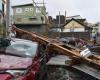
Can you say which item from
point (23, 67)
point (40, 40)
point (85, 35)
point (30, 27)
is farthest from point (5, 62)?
point (30, 27)

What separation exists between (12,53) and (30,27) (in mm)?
57965

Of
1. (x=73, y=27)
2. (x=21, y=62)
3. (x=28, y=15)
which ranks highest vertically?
(x=28, y=15)

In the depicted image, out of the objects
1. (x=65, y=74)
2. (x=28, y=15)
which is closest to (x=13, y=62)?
(x=65, y=74)

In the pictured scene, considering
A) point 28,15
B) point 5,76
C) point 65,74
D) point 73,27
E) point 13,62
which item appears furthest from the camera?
point 28,15

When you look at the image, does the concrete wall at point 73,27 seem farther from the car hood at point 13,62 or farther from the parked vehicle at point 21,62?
the car hood at point 13,62

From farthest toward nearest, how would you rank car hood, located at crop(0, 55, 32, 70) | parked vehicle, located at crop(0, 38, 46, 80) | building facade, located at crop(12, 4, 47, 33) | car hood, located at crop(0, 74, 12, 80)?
1. building facade, located at crop(12, 4, 47, 33)
2. car hood, located at crop(0, 55, 32, 70)
3. parked vehicle, located at crop(0, 38, 46, 80)
4. car hood, located at crop(0, 74, 12, 80)

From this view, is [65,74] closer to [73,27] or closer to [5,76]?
[5,76]

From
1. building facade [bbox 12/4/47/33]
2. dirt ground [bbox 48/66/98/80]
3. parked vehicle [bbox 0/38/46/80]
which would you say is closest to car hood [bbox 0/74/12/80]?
parked vehicle [bbox 0/38/46/80]

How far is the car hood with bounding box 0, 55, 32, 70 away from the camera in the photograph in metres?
7.88

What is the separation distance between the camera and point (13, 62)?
8203 millimetres

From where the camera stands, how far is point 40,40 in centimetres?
1078

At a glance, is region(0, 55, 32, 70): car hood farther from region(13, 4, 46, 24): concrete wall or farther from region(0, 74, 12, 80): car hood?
region(13, 4, 46, 24): concrete wall

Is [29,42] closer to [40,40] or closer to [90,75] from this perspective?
[40,40]

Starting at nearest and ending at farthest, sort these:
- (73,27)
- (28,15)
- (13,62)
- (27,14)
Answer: (13,62) → (73,27) → (28,15) → (27,14)
